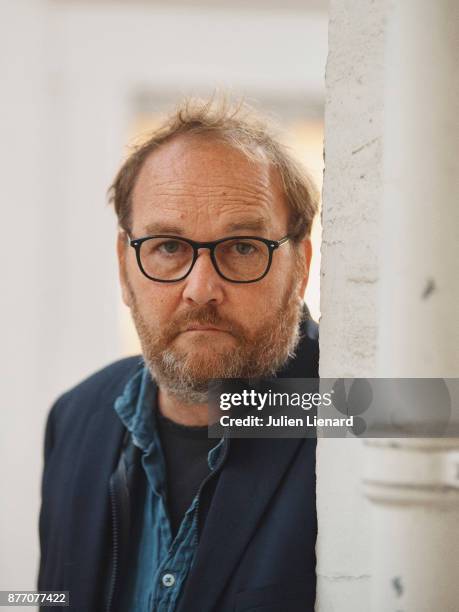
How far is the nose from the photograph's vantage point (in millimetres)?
1620

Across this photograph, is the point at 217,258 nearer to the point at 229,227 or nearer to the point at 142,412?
the point at 229,227

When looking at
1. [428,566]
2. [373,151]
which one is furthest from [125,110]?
[428,566]

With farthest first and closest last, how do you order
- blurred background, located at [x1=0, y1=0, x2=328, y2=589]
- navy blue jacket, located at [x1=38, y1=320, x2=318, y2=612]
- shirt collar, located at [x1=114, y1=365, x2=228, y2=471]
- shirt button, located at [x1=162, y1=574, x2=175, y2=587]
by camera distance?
1. blurred background, located at [x1=0, y1=0, x2=328, y2=589]
2. shirt collar, located at [x1=114, y1=365, x2=228, y2=471]
3. shirt button, located at [x1=162, y1=574, x2=175, y2=587]
4. navy blue jacket, located at [x1=38, y1=320, x2=318, y2=612]

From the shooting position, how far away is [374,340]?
1.13 meters

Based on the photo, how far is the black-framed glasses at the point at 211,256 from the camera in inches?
65.9

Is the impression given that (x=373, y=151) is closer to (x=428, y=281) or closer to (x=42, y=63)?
(x=428, y=281)

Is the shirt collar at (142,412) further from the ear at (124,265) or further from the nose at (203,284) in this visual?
the nose at (203,284)

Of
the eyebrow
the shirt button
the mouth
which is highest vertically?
the eyebrow

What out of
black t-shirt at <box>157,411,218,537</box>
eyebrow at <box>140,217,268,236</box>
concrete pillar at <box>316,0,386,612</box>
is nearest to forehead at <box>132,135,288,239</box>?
eyebrow at <box>140,217,268,236</box>

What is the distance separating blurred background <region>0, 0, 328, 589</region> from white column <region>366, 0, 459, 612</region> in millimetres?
2929

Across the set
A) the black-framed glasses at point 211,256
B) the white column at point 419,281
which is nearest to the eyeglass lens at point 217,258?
the black-framed glasses at point 211,256

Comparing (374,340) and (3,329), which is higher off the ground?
(3,329)

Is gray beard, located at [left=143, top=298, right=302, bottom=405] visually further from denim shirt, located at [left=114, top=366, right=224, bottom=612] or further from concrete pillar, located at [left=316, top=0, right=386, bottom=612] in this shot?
concrete pillar, located at [left=316, top=0, right=386, bottom=612]

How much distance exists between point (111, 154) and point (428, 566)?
11.8 feet
